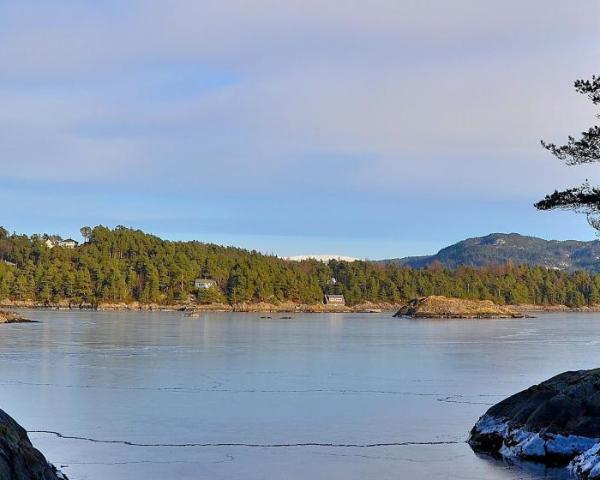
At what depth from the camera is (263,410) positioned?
71.6ft

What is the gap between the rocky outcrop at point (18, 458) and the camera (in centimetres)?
965

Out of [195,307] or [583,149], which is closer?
[583,149]

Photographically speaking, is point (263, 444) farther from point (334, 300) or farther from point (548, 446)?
point (334, 300)

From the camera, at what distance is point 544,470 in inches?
601

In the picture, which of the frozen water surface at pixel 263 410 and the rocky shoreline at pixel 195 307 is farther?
the rocky shoreline at pixel 195 307

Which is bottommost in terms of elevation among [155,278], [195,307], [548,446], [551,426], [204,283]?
[548,446]

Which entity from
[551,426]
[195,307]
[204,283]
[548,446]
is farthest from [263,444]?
[204,283]

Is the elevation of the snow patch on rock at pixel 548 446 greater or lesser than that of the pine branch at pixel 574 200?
lesser

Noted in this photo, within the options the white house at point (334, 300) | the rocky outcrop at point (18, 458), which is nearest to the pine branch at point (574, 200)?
the rocky outcrop at point (18, 458)

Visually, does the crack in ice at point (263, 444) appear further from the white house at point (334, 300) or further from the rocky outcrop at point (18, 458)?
the white house at point (334, 300)

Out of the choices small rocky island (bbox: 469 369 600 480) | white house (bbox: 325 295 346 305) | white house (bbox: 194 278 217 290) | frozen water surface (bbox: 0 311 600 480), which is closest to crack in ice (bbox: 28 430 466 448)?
frozen water surface (bbox: 0 311 600 480)

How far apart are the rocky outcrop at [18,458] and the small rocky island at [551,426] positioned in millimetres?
9345

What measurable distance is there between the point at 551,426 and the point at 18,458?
35.9ft

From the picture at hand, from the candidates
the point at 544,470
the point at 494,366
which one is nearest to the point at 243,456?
the point at 544,470
